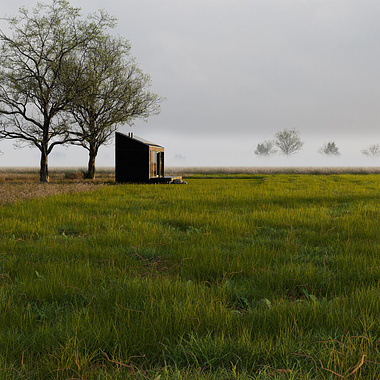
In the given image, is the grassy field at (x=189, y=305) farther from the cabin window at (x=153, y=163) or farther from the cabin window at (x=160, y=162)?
the cabin window at (x=160, y=162)

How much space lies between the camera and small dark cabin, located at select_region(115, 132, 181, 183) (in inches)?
1084

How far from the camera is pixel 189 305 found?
307 cm

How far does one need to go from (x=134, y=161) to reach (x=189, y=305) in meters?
25.5

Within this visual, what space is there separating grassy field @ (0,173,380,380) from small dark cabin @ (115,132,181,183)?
68.7ft

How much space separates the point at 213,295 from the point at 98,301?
4.11 ft

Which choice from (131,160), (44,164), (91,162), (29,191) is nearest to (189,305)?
(29,191)

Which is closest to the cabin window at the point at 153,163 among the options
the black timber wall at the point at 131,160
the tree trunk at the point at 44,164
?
the black timber wall at the point at 131,160

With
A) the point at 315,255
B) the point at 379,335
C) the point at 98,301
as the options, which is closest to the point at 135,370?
the point at 98,301

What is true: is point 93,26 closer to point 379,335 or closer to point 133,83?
point 133,83

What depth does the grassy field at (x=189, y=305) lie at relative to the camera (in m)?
2.33

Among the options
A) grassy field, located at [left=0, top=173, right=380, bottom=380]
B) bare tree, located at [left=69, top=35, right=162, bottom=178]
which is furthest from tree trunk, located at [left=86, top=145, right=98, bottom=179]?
grassy field, located at [left=0, top=173, right=380, bottom=380]

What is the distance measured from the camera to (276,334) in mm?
2686

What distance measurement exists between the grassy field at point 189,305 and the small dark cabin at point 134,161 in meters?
20.9

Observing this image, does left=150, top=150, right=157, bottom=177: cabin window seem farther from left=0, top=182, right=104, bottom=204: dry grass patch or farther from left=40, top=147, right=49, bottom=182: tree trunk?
left=40, top=147, right=49, bottom=182: tree trunk
